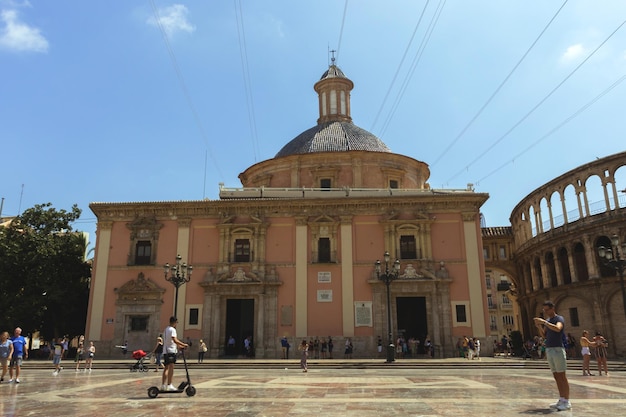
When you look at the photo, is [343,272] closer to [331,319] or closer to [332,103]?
[331,319]

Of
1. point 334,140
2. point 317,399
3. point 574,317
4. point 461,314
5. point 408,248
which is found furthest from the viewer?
point 334,140

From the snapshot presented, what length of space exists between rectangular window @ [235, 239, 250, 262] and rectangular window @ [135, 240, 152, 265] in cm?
485

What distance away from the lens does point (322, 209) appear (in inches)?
1078

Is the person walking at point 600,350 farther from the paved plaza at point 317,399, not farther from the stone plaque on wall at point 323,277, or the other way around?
the stone plaque on wall at point 323,277

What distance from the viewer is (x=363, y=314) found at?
2572 cm

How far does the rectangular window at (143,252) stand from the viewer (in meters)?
27.3

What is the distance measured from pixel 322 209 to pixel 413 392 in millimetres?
17888

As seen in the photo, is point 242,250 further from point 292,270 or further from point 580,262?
point 580,262

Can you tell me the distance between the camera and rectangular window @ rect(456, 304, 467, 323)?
25484 mm

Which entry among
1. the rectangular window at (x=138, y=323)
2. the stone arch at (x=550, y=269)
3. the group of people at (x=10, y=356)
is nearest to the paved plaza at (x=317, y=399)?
the group of people at (x=10, y=356)

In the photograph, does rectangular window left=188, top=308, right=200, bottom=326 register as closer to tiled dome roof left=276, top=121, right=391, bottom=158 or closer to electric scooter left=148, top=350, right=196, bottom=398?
tiled dome roof left=276, top=121, right=391, bottom=158

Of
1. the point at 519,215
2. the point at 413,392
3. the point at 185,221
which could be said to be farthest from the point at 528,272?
the point at 413,392

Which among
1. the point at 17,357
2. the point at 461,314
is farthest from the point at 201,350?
the point at 461,314

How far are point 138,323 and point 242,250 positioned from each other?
6.74 metres
